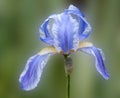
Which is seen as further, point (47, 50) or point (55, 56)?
point (55, 56)

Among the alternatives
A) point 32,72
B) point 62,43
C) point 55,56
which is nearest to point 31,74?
point 32,72

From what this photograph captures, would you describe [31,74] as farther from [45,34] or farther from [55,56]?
[55,56]

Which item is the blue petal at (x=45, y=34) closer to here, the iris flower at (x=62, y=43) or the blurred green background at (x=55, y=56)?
the iris flower at (x=62, y=43)

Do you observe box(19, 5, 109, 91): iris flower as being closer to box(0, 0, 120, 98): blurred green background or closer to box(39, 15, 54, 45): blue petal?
box(39, 15, 54, 45): blue petal

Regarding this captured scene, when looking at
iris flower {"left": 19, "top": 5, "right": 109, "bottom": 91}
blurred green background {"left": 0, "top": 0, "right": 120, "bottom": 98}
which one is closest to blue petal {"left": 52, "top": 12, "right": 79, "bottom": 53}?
iris flower {"left": 19, "top": 5, "right": 109, "bottom": 91}

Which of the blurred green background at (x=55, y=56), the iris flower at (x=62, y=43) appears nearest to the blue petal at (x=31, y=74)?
the iris flower at (x=62, y=43)
